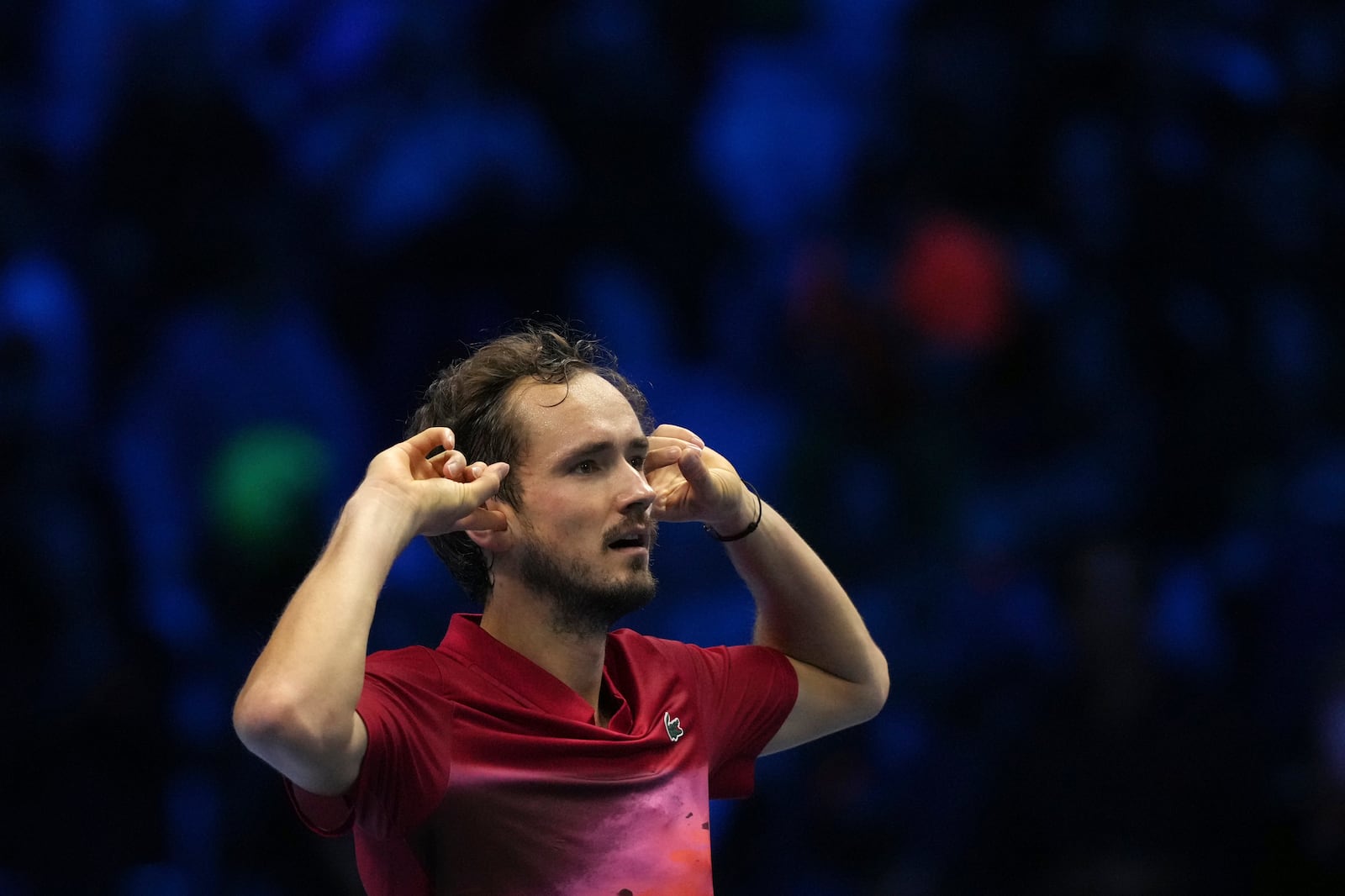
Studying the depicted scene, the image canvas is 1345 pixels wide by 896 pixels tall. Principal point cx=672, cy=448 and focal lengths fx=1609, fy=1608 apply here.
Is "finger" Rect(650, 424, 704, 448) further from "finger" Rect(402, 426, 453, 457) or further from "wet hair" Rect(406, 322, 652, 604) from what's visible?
"finger" Rect(402, 426, 453, 457)

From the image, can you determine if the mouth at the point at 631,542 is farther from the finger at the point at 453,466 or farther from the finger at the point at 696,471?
the finger at the point at 453,466

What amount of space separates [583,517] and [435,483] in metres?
0.30

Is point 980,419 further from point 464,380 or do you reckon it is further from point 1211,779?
point 464,380

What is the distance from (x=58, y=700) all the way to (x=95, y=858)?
17.7 inches

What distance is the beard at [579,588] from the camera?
2488 mm

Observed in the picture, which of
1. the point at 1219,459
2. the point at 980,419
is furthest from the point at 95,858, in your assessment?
the point at 1219,459

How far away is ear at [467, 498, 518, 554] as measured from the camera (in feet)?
8.27

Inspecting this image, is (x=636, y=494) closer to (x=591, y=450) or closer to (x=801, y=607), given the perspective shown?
(x=591, y=450)

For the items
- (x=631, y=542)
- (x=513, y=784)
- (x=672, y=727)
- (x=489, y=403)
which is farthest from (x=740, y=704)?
(x=489, y=403)

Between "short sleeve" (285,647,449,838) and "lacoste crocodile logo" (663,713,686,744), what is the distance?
1.30 ft

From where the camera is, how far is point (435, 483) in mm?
2291

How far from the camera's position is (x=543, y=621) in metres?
2.53

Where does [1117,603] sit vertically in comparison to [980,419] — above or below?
below

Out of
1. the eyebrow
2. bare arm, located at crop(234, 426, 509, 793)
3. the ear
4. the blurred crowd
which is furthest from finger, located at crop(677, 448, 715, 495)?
the blurred crowd
